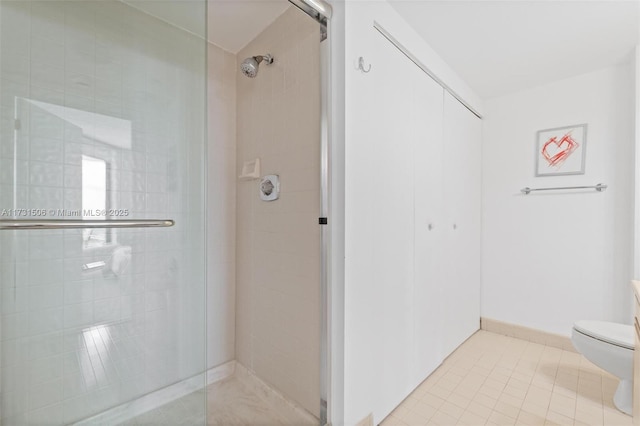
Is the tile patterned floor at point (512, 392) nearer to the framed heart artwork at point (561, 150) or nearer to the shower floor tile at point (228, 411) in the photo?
the shower floor tile at point (228, 411)

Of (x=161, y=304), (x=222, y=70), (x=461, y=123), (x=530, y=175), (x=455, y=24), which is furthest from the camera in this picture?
(x=530, y=175)

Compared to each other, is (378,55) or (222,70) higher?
(222,70)

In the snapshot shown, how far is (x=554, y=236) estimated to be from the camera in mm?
2441

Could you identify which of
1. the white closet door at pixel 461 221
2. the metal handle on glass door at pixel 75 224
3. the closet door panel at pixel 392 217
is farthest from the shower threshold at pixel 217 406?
the white closet door at pixel 461 221

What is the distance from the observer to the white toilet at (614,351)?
5.16 feet

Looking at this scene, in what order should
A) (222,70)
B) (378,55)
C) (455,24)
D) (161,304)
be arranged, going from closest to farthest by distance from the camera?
(161,304), (378,55), (455,24), (222,70)

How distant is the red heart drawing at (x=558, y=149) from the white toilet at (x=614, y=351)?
1285 millimetres

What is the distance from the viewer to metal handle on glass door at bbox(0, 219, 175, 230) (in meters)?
0.94

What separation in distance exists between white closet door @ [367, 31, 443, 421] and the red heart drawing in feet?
3.78

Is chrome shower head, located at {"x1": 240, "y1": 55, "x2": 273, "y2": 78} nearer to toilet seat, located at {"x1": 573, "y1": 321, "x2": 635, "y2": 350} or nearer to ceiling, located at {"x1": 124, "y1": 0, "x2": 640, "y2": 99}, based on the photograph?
ceiling, located at {"x1": 124, "y1": 0, "x2": 640, "y2": 99}

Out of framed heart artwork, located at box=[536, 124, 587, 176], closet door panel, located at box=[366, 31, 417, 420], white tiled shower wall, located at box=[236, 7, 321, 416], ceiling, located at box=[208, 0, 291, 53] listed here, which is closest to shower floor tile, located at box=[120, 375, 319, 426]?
white tiled shower wall, located at box=[236, 7, 321, 416]

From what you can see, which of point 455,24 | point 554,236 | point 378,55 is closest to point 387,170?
point 378,55

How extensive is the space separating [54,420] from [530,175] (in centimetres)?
332

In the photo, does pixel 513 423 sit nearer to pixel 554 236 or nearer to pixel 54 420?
pixel 554 236
